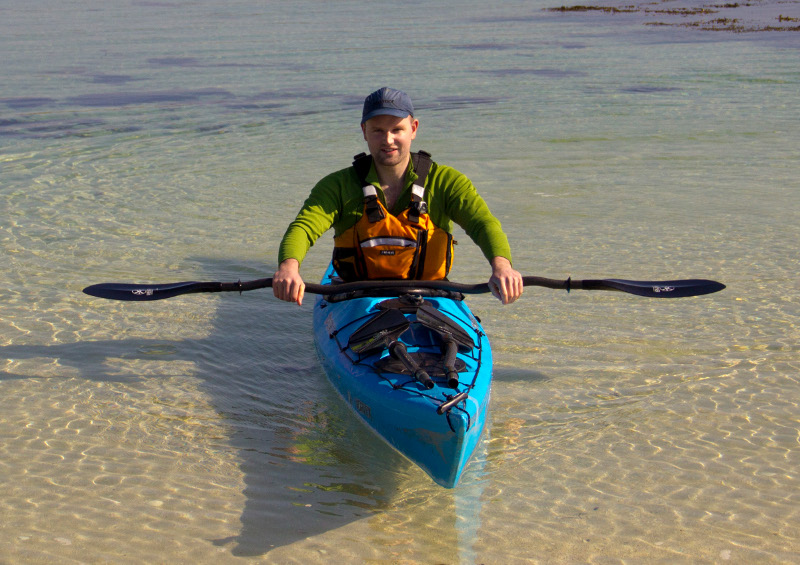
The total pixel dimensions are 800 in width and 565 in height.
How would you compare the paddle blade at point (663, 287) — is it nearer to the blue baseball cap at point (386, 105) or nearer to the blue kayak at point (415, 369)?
the blue kayak at point (415, 369)

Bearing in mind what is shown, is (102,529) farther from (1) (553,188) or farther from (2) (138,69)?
(2) (138,69)

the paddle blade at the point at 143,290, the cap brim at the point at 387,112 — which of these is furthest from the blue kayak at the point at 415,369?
the cap brim at the point at 387,112

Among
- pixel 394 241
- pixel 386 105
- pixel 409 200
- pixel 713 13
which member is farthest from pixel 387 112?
pixel 713 13

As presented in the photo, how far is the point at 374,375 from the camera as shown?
13.9ft

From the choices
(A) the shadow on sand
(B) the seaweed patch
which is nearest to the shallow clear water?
(A) the shadow on sand

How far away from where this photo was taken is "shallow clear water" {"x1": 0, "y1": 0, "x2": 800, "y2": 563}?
152 inches

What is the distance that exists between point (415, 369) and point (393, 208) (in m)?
1.21

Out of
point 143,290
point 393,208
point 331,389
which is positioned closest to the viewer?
point 393,208

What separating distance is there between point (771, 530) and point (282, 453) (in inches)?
95.9

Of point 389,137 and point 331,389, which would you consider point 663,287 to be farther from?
point 331,389

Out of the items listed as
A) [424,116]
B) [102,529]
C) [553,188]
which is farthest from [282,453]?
[424,116]

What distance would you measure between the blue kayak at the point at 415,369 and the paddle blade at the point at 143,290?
33.9 inches

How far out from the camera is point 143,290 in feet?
16.6

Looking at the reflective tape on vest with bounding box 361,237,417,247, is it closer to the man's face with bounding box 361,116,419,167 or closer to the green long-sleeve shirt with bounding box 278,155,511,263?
the green long-sleeve shirt with bounding box 278,155,511,263
